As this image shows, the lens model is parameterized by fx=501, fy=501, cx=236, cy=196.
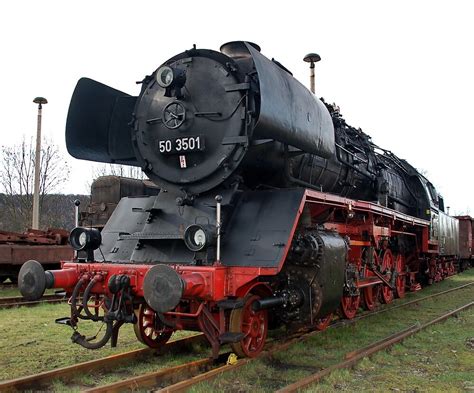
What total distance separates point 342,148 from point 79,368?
5.16 metres

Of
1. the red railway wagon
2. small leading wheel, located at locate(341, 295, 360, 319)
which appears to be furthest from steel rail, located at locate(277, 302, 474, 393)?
the red railway wagon

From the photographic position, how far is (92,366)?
5133 millimetres

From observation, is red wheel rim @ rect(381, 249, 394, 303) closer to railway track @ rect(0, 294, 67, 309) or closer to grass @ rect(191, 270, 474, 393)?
grass @ rect(191, 270, 474, 393)

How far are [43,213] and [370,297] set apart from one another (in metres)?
33.7

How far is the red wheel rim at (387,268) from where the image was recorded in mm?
9560

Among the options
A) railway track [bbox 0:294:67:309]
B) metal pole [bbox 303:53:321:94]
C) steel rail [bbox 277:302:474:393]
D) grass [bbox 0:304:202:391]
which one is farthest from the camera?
metal pole [bbox 303:53:321:94]

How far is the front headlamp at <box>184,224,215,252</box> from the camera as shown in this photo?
4.90m

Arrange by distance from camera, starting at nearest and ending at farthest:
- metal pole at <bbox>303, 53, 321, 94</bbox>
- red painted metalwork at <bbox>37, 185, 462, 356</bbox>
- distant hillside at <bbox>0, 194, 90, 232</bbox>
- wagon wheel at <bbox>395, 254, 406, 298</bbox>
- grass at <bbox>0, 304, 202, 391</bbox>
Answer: red painted metalwork at <bbox>37, 185, 462, 356</bbox>, grass at <bbox>0, 304, 202, 391</bbox>, wagon wheel at <bbox>395, 254, 406, 298</bbox>, metal pole at <bbox>303, 53, 321, 94</bbox>, distant hillside at <bbox>0, 194, 90, 232</bbox>

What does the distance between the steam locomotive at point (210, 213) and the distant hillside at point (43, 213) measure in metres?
23.0

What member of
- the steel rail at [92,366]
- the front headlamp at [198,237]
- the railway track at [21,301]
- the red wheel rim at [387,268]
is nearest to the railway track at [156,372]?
the steel rail at [92,366]

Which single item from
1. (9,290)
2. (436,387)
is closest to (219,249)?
(436,387)

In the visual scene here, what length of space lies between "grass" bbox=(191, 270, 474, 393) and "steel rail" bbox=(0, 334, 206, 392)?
1.21 meters

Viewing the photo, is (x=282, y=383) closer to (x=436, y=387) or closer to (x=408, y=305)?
(x=436, y=387)

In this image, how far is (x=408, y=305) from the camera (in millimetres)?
10336
